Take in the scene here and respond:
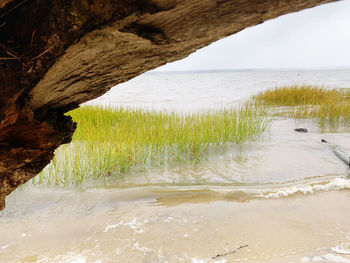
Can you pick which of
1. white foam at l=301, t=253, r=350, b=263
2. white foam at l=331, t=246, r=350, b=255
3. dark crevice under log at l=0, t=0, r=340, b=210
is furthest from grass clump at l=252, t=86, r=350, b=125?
dark crevice under log at l=0, t=0, r=340, b=210

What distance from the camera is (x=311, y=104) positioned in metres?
8.16

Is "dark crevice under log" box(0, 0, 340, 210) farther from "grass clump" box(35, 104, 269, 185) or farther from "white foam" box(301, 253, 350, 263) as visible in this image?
"grass clump" box(35, 104, 269, 185)

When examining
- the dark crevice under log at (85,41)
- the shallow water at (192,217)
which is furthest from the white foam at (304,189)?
the dark crevice under log at (85,41)

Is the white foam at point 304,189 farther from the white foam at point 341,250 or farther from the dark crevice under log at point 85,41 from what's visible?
the dark crevice under log at point 85,41

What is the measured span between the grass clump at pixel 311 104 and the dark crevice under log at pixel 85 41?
5716 millimetres

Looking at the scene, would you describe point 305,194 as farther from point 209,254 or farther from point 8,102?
point 8,102

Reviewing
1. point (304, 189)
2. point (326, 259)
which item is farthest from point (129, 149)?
point (326, 259)

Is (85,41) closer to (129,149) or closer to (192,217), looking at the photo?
(192,217)

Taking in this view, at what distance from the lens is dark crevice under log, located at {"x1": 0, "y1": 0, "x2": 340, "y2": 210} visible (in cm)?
67

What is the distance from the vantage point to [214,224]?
195 cm

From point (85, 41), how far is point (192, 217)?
5.46 ft

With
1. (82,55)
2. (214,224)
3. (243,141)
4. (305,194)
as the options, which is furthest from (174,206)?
(243,141)

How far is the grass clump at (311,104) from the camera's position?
582cm

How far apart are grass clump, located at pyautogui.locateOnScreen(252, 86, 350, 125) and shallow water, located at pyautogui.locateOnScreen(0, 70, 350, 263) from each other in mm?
2943
